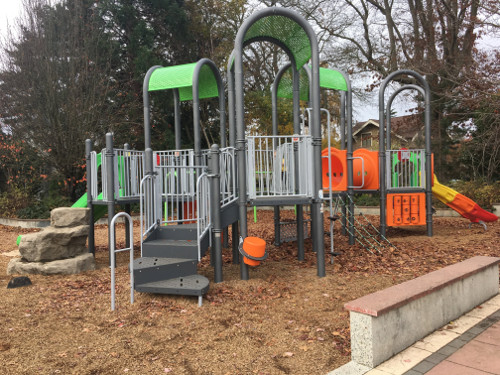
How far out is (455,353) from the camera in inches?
129

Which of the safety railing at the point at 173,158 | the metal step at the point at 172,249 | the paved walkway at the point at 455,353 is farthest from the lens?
the safety railing at the point at 173,158

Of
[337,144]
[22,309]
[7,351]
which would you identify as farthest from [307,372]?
[337,144]

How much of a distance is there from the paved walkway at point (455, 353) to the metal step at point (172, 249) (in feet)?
9.74

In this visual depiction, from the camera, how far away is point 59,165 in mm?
15328

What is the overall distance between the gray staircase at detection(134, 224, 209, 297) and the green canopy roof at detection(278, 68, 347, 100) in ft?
13.7

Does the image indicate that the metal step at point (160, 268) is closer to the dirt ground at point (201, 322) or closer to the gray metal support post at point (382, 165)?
the dirt ground at point (201, 322)

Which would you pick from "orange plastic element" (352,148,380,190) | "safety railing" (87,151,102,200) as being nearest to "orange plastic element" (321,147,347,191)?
"orange plastic element" (352,148,380,190)

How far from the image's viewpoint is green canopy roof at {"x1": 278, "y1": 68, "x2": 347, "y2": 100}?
8047 mm

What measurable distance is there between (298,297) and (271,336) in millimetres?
1236

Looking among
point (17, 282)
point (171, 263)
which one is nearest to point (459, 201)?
point (171, 263)

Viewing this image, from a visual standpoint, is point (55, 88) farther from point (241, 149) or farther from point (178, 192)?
point (241, 149)

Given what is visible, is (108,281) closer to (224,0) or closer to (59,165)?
(59,165)

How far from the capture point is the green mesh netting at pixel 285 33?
20.0 ft

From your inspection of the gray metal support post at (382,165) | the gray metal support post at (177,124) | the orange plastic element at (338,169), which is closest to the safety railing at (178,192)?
the gray metal support post at (177,124)
